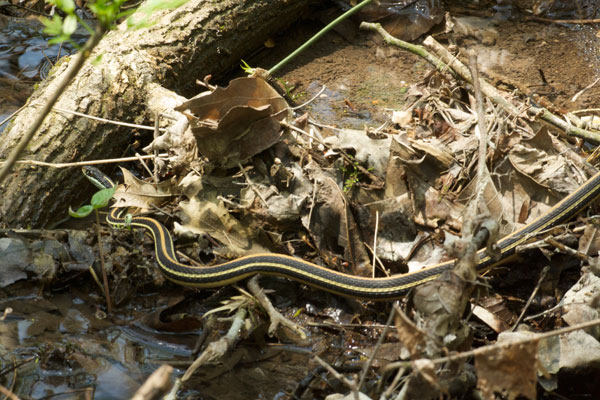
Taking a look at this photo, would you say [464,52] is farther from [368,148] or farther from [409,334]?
[409,334]

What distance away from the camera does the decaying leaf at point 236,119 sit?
14.3 feet

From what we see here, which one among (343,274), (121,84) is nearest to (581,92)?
(343,274)

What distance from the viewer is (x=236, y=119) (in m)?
4.42

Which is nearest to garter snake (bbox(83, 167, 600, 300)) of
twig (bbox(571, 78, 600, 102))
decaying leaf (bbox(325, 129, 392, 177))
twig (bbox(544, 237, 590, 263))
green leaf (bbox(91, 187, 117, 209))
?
twig (bbox(544, 237, 590, 263))

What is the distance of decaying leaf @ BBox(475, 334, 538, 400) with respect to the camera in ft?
7.97

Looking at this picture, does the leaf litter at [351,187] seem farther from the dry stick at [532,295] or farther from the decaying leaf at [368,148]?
the dry stick at [532,295]

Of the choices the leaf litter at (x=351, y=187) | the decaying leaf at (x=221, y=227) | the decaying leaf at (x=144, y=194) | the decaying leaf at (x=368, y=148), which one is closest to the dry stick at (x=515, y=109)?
the leaf litter at (x=351, y=187)

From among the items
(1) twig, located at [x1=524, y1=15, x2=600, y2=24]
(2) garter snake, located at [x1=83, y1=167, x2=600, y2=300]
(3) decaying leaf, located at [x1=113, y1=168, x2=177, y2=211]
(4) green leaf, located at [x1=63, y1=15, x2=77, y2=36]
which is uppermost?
(4) green leaf, located at [x1=63, y1=15, x2=77, y2=36]

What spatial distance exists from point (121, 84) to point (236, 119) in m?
1.82

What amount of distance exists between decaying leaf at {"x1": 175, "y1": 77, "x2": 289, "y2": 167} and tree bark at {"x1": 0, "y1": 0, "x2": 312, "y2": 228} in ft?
3.96

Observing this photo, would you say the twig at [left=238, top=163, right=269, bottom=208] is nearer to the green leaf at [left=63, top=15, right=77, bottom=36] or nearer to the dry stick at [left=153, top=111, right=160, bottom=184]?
the dry stick at [left=153, top=111, right=160, bottom=184]

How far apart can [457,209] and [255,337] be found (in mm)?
1885

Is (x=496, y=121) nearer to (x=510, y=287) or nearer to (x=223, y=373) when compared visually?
(x=510, y=287)

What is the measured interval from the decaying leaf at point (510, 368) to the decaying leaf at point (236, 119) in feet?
8.77
